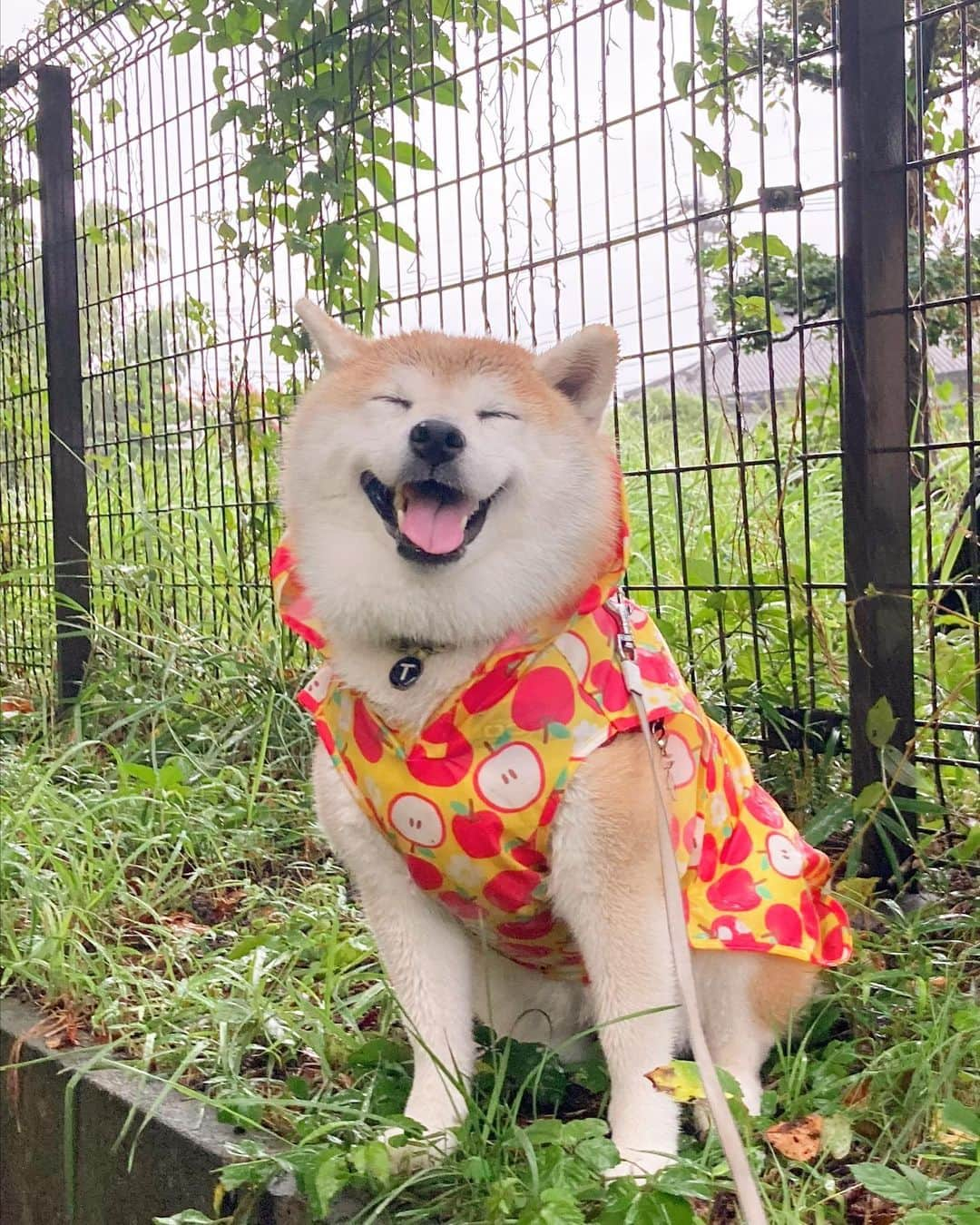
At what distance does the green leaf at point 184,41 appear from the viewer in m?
3.99

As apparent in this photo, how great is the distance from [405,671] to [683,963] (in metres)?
0.62

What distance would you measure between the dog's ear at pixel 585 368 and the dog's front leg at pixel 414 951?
780 mm

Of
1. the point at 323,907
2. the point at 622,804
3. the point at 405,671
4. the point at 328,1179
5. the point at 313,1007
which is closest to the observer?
the point at 328,1179

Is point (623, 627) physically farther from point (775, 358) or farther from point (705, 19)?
point (705, 19)

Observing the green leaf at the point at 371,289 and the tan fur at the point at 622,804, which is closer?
the tan fur at the point at 622,804

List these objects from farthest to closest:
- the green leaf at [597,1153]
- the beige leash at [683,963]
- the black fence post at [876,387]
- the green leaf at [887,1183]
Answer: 1. the black fence post at [876,387]
2. the green leaf at [597,1153]
3. the green leaf at [887,1183]
4. the beige leash at [683,963]

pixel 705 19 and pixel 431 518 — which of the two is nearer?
pixel 431 518

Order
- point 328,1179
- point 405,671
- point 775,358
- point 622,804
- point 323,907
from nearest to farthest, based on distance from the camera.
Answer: point 328,1179 → point 622,804 → point 405,671 → point 323,907 → point 775,358

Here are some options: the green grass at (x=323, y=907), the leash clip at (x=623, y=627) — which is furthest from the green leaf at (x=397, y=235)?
the leash clip at (x=623, y=627)

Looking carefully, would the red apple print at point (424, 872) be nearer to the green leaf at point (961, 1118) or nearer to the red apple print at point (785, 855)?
the red apple print at point (785, 855)

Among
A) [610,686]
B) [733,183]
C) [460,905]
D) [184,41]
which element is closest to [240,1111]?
[460,905]

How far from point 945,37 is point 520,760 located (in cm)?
256

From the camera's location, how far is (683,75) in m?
2.83

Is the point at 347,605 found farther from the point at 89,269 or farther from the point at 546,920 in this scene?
the point at 89,269
